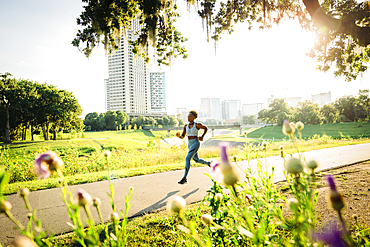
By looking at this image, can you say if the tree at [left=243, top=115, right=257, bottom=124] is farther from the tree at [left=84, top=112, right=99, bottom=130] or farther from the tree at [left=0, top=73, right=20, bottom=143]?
the tree at [left=0, top=73, right=20, bottom=143]

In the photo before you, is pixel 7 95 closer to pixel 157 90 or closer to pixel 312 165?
pixel 312 165

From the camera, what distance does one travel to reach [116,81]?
381 feet

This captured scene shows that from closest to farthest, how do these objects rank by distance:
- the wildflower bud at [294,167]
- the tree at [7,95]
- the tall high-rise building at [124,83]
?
1. the wildflower bud at [294,167]
2. the tree at [7,95]
3. the tall high-rise building at [124,83]

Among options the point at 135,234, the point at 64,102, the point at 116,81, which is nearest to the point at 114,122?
the point at 64,102

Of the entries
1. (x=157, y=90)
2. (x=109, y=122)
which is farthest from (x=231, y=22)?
(x=157, y=90)

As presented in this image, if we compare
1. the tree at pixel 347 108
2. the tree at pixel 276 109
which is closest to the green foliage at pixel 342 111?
the tree at pixel 347 108

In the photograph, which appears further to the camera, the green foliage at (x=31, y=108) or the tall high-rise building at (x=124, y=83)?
the tall high-rise building at (x=124, y=83)

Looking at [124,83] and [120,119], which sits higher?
[124,83]

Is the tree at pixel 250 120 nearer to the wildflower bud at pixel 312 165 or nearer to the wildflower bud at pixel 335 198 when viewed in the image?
the wildflower bud at pixel 312 165

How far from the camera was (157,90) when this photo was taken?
146625mm

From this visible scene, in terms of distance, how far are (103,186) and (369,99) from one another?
52063mm

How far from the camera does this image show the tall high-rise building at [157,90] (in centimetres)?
14584

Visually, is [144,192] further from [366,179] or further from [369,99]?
[369,99]

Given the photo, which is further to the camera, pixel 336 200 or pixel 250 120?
pixel 250 120
